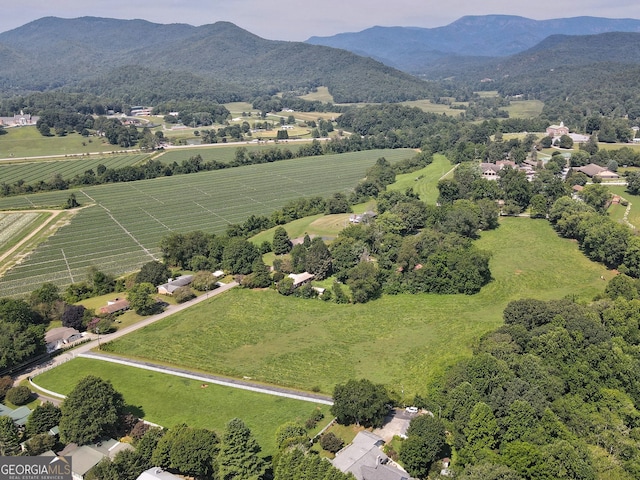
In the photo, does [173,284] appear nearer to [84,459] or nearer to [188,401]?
[188,401]

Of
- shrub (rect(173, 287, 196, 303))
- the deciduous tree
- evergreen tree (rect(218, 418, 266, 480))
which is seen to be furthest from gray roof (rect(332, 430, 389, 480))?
shrub (rect(173, 287, 196, 303))

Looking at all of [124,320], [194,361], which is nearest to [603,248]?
[194,361]

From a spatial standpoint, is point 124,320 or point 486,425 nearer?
point 486,425

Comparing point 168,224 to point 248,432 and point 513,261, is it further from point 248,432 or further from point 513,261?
point 248,432

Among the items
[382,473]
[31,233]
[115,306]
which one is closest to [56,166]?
[31,233]

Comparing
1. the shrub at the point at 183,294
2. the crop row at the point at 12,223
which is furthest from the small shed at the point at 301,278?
the crop row at the point at 12,223

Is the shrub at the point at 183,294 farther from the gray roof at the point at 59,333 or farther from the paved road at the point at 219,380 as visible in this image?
the paved road at the point at 219,380
